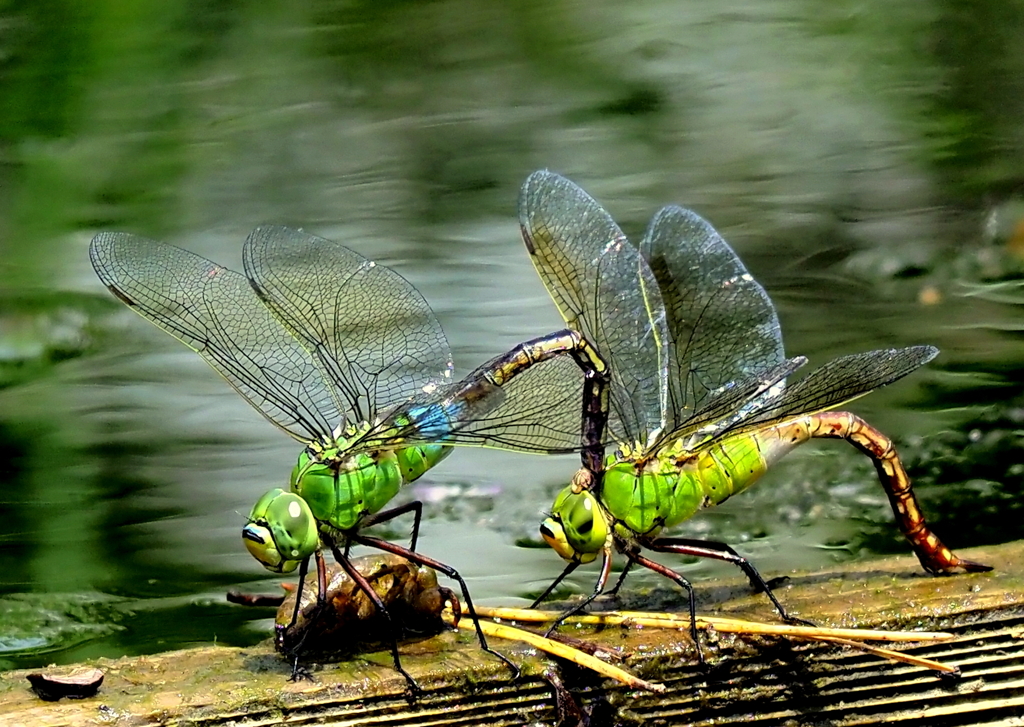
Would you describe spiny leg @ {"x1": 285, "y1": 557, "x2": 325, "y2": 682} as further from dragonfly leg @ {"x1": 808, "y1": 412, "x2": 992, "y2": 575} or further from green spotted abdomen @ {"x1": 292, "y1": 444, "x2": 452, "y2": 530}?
dragonfly leg @ {"x1": 808, "y1": 412, "x2": 992, "y2": 575}

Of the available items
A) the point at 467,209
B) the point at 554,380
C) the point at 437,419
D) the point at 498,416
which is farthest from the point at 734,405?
the point at 467,209

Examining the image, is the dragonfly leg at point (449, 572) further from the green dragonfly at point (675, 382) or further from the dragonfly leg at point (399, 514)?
the green dragonfly at point (675, 382)

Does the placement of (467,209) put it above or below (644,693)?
above

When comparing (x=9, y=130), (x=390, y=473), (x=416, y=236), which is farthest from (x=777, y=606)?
(x=9, y=130)

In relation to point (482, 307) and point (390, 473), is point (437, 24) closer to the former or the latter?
point (482, 307)

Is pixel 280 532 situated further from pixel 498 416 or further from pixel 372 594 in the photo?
pixel 498 416

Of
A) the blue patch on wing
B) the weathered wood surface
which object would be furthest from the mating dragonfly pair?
the weathered wood surface

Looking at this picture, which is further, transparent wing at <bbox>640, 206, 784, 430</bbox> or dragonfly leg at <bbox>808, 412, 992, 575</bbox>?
transparent wing at <bbox>640, 206, 784, 430</bbox>
